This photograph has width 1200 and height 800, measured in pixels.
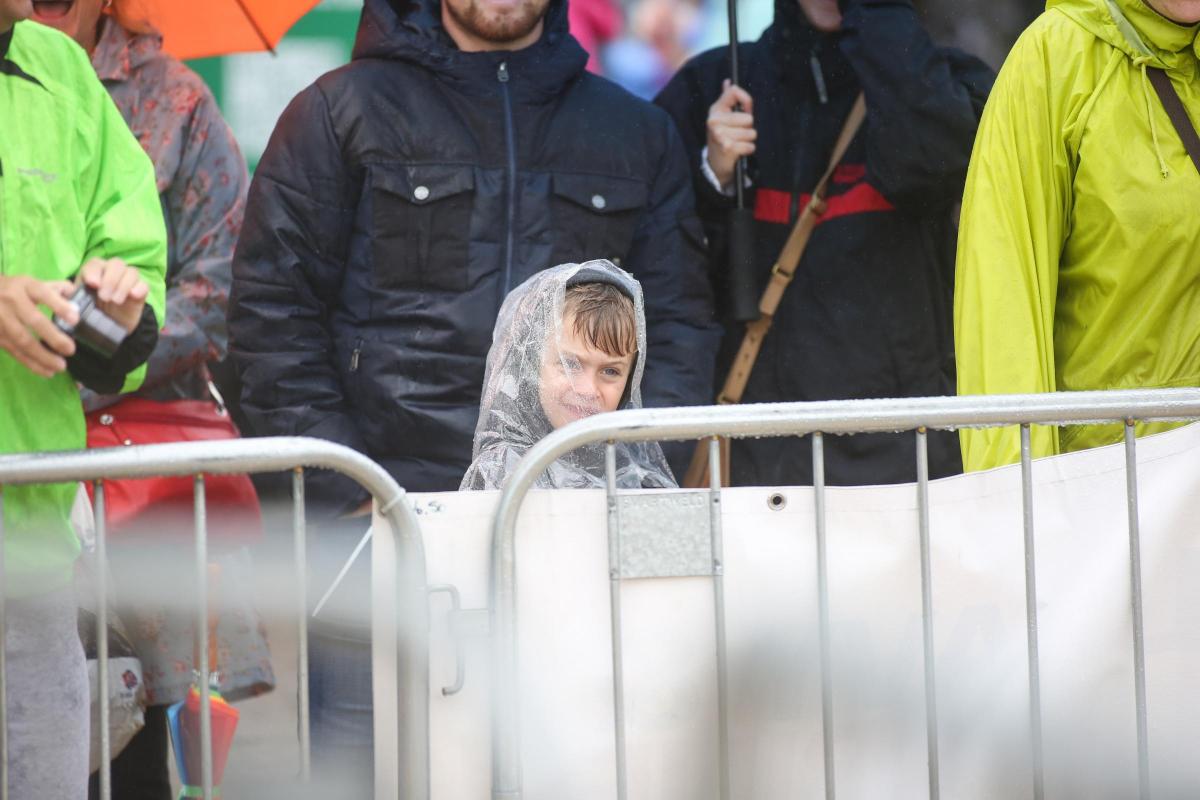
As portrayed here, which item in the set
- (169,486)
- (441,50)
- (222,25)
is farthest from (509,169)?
(169,486)

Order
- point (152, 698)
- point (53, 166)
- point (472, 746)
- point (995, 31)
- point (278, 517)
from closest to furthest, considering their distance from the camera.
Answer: point (472, 746) < point (53, 166) < point (152, 698) < point (278, 517) < point (995, 31)

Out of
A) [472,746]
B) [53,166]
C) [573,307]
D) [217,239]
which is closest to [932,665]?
[472,746]

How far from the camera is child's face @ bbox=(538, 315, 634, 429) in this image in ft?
12.3

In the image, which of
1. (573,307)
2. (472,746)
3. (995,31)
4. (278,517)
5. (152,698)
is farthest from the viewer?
(995,31)

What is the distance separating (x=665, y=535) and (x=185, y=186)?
2236 mm

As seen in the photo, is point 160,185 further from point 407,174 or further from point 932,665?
point 932,665

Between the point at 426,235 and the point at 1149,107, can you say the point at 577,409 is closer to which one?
the point at 426,235

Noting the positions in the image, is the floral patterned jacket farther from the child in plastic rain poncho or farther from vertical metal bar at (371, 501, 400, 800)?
vertical metal bar at (371, 501, 400, 800)

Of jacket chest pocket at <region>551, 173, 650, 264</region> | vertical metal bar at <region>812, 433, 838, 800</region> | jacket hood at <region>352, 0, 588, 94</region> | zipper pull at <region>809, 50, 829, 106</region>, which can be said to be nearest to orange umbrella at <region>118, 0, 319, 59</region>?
jacket hood at <region>352, 0, 588, 94</region>

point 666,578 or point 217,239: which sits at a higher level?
point 217,239

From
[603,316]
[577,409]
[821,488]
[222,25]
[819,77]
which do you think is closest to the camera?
[821,488]

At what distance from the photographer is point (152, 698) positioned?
425 cm

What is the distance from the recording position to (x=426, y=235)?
449 cm

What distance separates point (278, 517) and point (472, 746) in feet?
5.72
